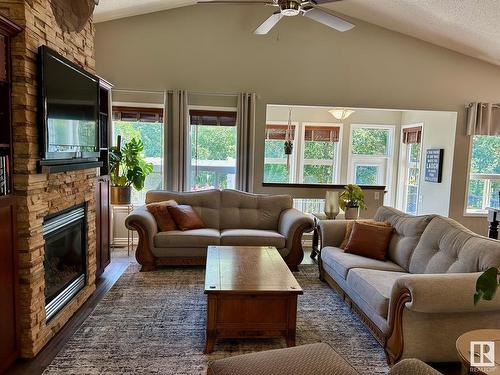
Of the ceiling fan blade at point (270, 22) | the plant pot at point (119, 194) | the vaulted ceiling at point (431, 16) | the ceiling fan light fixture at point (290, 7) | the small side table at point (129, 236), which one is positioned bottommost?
the small side table at point (129, 236)

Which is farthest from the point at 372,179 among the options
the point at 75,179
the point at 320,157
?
the point at 75,179

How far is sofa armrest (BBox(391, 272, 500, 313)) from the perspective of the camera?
2180 mm

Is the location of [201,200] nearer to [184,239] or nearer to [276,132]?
[184,239]

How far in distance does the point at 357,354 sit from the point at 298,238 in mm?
1868

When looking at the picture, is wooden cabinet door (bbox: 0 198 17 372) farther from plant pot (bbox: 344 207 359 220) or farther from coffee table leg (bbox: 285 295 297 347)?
plant pot (bbox: 344 207 359 220)

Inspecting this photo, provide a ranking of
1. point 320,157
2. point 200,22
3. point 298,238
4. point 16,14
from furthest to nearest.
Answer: point 320,157 < point 200,22 < point 298,238 < point 16,14

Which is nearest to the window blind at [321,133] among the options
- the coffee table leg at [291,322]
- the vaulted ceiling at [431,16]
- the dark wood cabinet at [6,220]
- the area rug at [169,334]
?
the vaulted ceiling at [431,16]

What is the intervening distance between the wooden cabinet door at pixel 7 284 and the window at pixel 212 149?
10.8 ft

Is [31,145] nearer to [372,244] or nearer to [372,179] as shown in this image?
[372,244]

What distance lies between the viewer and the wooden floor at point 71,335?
2.31 metres

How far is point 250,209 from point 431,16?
3.36m

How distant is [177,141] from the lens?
205 inches

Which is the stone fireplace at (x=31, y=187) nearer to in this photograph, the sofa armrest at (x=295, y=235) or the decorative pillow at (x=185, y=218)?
the decorative pillow at (x=185, y=218)

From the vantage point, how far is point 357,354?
258 cm
